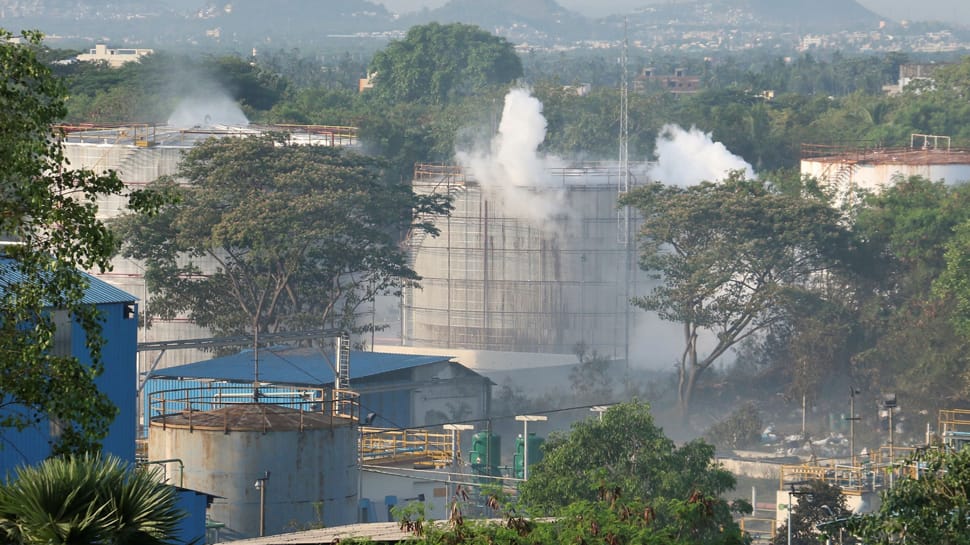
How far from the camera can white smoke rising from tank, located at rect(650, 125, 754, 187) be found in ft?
244

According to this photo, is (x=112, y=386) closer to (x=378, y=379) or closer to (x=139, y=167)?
(x=378, y=379)

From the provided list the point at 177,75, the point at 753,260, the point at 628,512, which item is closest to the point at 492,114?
the point at 177,75

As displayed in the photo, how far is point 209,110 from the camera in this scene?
3354 inches

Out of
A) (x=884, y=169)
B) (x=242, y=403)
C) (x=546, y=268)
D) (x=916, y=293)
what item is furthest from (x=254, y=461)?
(x=884, y=169)

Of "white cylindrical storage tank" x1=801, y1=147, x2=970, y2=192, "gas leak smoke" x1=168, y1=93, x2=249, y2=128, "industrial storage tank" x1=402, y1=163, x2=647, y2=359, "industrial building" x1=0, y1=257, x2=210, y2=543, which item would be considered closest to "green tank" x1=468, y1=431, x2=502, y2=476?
"industrial building" x1=0, y1=257, x2=210, y2=543

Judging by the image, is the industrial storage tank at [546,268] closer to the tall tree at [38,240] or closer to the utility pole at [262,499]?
the utility pole at [262,499]

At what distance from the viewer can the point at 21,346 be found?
14727 mm

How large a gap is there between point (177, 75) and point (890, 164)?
35.8 m

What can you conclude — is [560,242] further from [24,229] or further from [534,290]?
[24,229]

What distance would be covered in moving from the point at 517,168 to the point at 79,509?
55135 mm

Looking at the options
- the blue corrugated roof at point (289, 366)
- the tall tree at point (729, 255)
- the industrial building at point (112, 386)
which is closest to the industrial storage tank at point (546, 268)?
the tall tree at point (729, 255)

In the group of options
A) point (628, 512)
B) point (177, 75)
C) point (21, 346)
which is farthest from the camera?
point (177, 75)

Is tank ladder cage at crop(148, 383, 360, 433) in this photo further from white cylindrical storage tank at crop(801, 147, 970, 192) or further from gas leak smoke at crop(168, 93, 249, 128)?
gas leak smoke at crop(168, 93, 249, 128)

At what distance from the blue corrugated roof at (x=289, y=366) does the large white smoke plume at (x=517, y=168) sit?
14.4 meters
